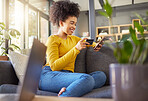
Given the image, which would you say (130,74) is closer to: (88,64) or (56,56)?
(56,56)

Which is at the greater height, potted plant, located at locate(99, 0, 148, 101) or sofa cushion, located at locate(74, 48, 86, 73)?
potted plant, located at locate(99, 0, 148, 101)

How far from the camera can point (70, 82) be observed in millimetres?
1100

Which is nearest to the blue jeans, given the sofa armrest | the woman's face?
the sofa armrest

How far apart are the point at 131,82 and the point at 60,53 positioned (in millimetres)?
1115

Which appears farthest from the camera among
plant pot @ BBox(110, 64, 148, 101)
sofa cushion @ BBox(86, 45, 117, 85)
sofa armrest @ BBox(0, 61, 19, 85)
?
sofa cushion @ BBox(86, 45, 117, 85)

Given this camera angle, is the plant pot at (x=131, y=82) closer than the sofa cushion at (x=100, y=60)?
Yes

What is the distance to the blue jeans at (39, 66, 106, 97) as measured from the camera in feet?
3.14

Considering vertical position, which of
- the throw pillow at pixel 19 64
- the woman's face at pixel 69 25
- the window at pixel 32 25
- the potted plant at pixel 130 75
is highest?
the window at pixel 32 25

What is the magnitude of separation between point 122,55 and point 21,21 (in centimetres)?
458

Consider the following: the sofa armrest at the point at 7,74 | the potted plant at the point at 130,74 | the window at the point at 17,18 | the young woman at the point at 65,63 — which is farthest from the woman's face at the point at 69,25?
the window at the point at 17,18

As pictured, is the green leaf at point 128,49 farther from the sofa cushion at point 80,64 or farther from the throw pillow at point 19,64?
the sofa cushion at point 80,64

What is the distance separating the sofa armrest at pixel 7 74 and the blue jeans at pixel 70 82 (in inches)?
9.9

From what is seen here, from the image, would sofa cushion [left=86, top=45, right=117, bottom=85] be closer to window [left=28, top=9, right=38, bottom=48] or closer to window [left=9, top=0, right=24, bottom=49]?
window [left=9, top=0, right=24, bottom=49]

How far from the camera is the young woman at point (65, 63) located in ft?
3.31
